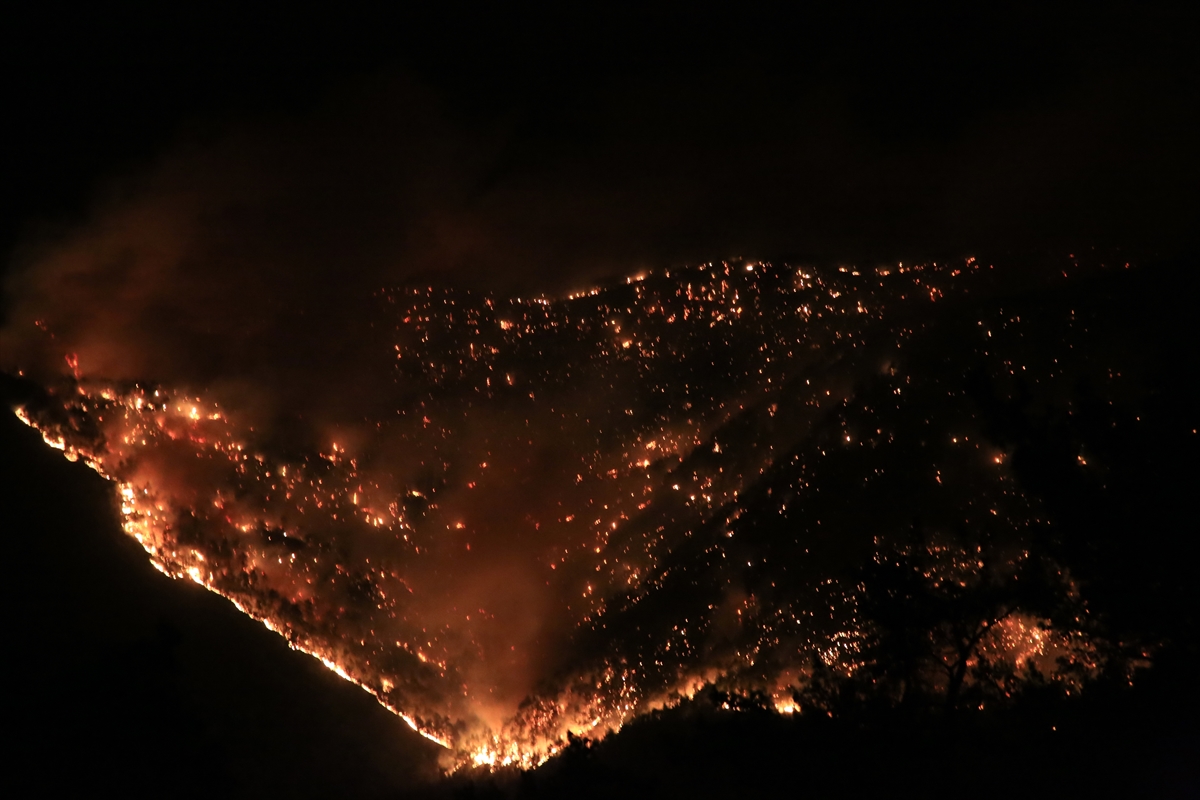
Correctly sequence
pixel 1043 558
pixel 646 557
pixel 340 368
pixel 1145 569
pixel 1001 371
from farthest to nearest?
1. pixel 646 557
2. pixel 340 368
3. pixel 1001 371
4. pixel 1043 558
5. pixel 1145 569

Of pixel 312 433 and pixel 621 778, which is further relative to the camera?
pixel 312 433

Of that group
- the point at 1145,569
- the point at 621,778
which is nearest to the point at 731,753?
the point at 621,778

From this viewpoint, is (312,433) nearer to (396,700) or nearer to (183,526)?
(183,526)

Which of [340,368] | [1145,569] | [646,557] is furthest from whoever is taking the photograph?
[646,557]

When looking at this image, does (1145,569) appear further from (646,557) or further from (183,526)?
(183,526)

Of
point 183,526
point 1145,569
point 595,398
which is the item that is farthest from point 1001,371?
point 183,526

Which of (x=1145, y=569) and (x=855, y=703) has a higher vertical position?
(x=1145, y=569)

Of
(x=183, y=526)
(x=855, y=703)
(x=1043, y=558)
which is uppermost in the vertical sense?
(x=1043, y=558)
